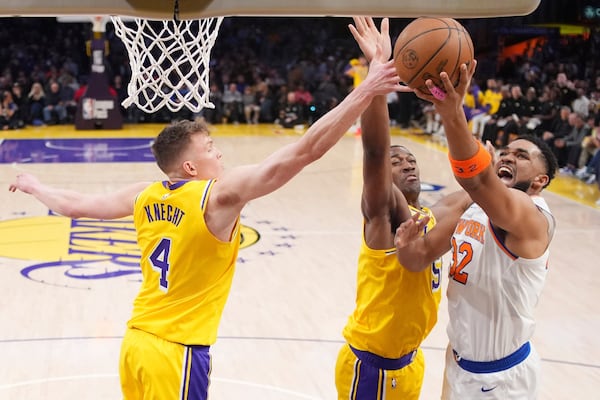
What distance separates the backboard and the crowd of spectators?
34.8 feet

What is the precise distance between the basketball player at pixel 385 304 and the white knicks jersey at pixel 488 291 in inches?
7.9

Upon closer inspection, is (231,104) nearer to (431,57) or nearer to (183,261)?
(183,261)

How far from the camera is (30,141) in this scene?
58.0 feet

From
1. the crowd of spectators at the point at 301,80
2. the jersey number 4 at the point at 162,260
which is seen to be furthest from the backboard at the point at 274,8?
the crowd of spectators at the point at 301,80

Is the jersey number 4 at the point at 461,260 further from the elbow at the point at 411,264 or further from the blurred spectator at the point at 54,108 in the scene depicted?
the blurred spectator at the point at 54,108

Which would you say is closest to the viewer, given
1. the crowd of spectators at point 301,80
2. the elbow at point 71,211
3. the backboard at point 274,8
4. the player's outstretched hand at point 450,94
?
the player's outstretched hand at point 450,94

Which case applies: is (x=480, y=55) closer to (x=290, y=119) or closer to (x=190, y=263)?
(x=290, y=119)

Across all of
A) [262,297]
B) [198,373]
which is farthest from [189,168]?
[262,297]

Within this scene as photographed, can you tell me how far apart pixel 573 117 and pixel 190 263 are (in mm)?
11618

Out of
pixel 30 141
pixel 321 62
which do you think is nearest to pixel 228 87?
pixel 321 62

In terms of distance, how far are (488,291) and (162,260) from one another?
1428 millimetres

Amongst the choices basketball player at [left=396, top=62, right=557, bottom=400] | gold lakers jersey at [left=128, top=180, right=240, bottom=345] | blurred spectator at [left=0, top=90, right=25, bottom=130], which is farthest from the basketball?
blurred spectator at [left=0, top=90, right=25, bottom=130]

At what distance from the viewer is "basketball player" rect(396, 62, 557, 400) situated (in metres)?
3.53

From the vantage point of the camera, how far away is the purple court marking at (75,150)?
15.2m
